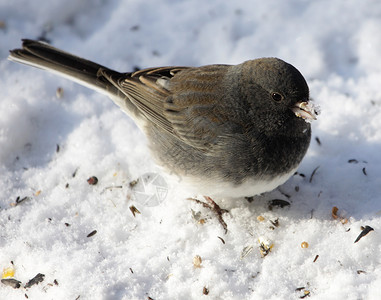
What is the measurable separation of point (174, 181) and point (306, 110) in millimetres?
932

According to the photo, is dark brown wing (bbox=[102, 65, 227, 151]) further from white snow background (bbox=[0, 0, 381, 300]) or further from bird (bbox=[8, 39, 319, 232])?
white snow background (bbox=[0, 0, 381, 300])

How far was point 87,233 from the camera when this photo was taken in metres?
2.80

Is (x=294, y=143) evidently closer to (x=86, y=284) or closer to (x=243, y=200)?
(x=243, y=200)

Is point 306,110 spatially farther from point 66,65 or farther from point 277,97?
point 66,65

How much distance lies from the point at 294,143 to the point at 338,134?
2.79ft

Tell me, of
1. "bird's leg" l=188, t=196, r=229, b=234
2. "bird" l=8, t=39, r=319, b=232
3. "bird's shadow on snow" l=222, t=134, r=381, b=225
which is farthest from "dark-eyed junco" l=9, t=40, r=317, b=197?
"bird's shadow on snow" l=222, t=134, r=381, b=225

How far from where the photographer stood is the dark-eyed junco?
8.36ft

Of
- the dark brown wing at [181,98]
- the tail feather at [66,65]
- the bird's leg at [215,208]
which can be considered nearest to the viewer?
the dark brown wing at [181,98]

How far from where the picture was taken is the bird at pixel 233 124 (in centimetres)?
255

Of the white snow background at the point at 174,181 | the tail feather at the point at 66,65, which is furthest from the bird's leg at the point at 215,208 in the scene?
the tail feather at the point at 66,65

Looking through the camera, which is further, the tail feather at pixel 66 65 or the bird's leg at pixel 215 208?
the tail feather at pixel 66 65

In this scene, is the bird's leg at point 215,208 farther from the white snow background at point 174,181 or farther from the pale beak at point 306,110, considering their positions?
the pale beak at point 306,110

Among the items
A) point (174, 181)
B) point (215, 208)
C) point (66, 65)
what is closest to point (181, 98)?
point (174, 181)

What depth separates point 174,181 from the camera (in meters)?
2.88
